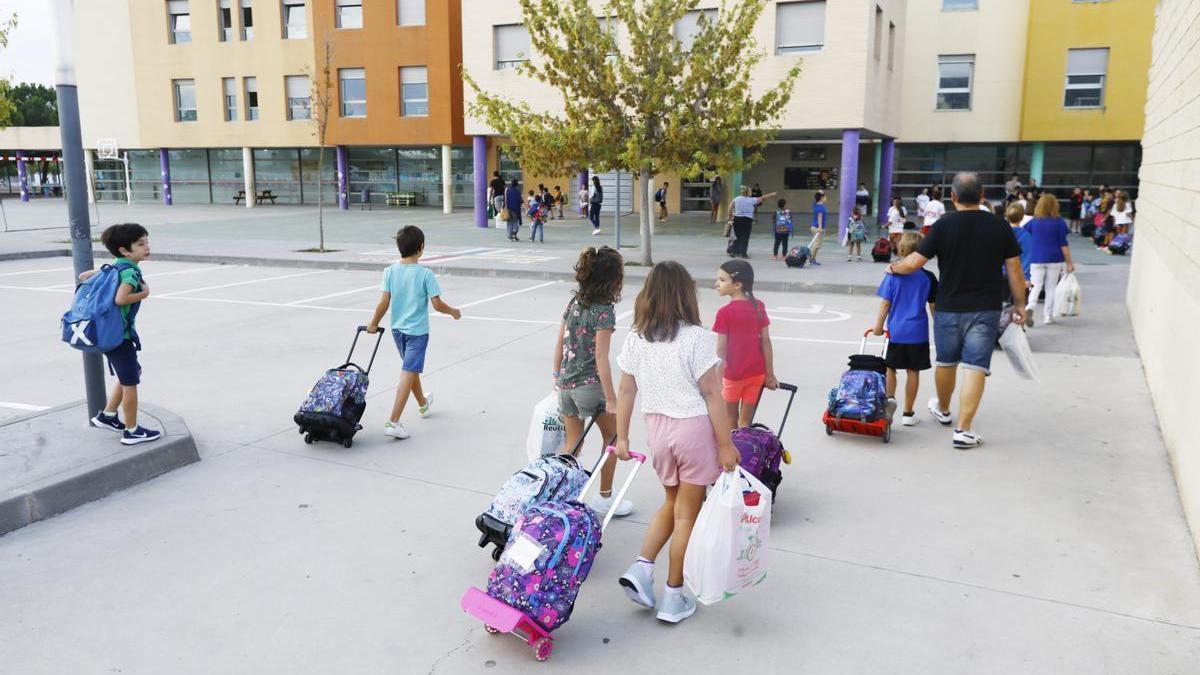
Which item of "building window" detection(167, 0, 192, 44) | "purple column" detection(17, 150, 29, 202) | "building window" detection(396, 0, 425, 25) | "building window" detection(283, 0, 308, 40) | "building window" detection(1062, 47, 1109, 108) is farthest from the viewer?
"purple column" detection(17, 150, 29, 202)

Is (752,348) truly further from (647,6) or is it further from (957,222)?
(647,6)

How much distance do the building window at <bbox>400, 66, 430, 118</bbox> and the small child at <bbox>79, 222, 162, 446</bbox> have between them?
1205 inches

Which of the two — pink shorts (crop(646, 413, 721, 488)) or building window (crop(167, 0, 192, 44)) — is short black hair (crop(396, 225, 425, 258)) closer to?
pink shorts (crop(646, 413, 721, 488))

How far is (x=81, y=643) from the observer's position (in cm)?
376

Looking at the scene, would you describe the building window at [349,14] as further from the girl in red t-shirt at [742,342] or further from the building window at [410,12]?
the girl in red t-shirt at [742,342]

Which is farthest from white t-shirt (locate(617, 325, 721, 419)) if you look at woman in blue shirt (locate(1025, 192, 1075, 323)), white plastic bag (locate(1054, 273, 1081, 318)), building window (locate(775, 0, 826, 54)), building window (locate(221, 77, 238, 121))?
building window (locate(221, 77, 238, 121))

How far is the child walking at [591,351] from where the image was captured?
4738mm

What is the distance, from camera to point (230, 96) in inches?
1554

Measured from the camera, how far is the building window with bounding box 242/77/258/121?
3875cm

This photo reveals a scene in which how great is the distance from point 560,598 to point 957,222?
4.25m

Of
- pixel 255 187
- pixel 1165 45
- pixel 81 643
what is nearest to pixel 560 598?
pixel 81 643

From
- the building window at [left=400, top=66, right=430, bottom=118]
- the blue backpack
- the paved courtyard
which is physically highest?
the building window at [left=400, top=66, right=430, bottom=118]

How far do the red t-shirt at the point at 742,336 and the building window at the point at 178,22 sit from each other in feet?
137

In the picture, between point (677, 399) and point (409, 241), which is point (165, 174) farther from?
point (677, 399)
